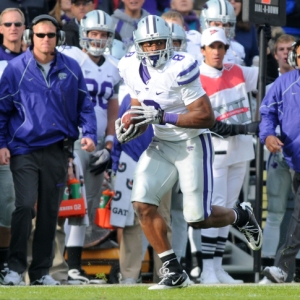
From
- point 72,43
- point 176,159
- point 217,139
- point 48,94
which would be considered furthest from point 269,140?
point 72,43

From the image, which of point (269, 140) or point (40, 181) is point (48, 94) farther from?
point (269, 140)

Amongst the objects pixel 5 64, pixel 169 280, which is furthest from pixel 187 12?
pixel 169 280

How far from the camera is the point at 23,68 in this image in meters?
7.83

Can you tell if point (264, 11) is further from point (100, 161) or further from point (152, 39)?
point (152, 39)

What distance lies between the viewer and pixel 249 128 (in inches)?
335

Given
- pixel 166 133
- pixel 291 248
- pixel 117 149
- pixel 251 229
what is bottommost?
pixel 291 248

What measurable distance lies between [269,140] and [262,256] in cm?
152

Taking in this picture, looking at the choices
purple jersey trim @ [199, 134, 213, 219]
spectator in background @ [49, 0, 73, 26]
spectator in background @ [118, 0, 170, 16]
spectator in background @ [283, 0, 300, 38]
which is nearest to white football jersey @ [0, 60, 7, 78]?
purple jersey trim @ [199, 134, 213, 219]

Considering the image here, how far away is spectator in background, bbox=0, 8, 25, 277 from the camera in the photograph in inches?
312

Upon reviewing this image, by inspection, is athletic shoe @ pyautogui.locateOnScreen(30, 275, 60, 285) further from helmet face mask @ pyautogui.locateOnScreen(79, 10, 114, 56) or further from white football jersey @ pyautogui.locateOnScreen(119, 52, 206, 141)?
helmet face mask @ pyautogui.locateOnScreen(79, 10, 114, 56)

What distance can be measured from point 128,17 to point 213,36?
5.93ft

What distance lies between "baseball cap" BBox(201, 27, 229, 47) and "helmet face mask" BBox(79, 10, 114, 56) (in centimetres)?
91

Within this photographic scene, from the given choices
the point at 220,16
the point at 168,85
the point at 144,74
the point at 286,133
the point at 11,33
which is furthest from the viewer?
the point at 220,16

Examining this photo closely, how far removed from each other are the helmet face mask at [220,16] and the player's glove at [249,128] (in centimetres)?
131
